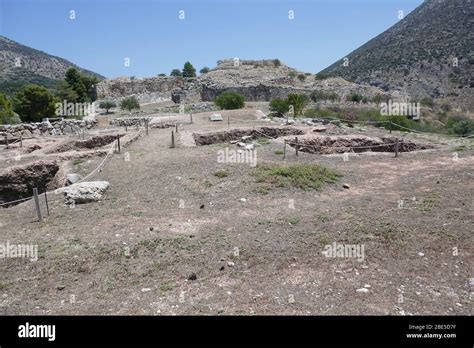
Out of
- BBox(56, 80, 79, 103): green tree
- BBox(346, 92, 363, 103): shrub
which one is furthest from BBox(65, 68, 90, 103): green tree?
BBox(346, 92, 363, 103): shrub

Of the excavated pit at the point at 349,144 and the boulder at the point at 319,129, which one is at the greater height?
the boulder at the point at 319,129

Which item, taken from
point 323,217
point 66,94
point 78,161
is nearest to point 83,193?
point 78,161

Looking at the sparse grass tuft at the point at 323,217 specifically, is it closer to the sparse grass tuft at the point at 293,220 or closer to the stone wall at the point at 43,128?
the sparse grass tuft at the point at 293,220

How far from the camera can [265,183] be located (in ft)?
32.0

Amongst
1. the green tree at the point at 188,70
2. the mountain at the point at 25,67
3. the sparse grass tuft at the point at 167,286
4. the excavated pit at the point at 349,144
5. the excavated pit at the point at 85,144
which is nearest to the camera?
the sparse grass tuft at the point at 167,286

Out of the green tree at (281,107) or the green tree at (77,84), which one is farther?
the green tree at (77,84)

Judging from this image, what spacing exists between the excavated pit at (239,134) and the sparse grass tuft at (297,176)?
5.89 meters

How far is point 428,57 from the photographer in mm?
52844

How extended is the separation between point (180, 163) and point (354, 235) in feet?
21.8

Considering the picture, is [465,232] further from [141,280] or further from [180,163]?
[180,163]

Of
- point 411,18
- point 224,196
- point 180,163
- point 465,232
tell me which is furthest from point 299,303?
point 411,18

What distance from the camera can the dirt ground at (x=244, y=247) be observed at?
16.3 ft

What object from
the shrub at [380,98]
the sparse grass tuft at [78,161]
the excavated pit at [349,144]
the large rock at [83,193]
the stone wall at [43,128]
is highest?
the shrub at [380,98]

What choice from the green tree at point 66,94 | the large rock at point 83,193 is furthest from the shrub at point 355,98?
the large rock at point 83,193
